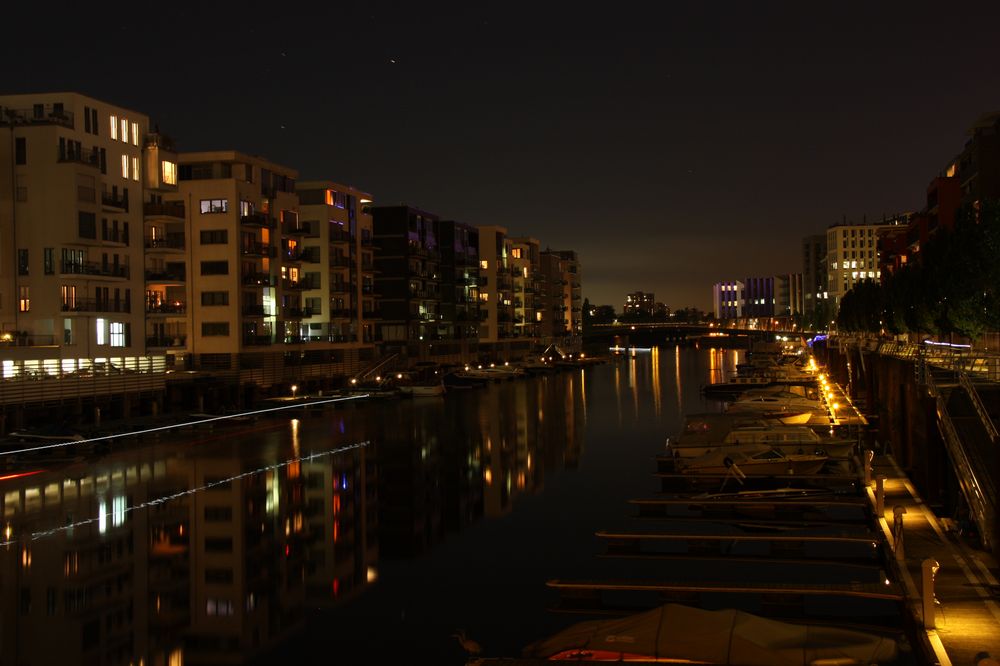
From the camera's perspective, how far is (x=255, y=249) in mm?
75875

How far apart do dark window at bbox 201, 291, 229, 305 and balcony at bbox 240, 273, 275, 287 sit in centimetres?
178

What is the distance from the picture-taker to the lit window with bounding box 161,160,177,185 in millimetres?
68500

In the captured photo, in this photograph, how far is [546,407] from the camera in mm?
80312

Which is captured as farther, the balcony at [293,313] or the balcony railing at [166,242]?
the balcony at [293,313]

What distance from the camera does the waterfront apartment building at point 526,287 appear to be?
508 feet

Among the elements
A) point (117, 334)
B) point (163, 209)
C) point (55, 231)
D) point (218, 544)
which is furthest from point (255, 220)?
point (218, 544)

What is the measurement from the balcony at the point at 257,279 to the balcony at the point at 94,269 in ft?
38.4

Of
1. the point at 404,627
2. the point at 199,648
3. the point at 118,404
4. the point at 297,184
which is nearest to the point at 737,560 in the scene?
the point at 404,627

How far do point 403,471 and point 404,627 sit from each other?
2317 centimetres

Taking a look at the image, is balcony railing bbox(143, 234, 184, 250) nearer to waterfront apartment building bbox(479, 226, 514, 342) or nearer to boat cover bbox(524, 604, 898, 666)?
boat cover bbox(524, 604, 898, 666)

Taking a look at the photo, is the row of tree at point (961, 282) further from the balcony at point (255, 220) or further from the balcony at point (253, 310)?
the balcony at point (255, 220)

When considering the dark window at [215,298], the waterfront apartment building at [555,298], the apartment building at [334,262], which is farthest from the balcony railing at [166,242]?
the waterfront apartment building at [555,298]

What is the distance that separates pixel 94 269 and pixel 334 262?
32.3 meters

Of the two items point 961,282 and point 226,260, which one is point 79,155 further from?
point 961,282
